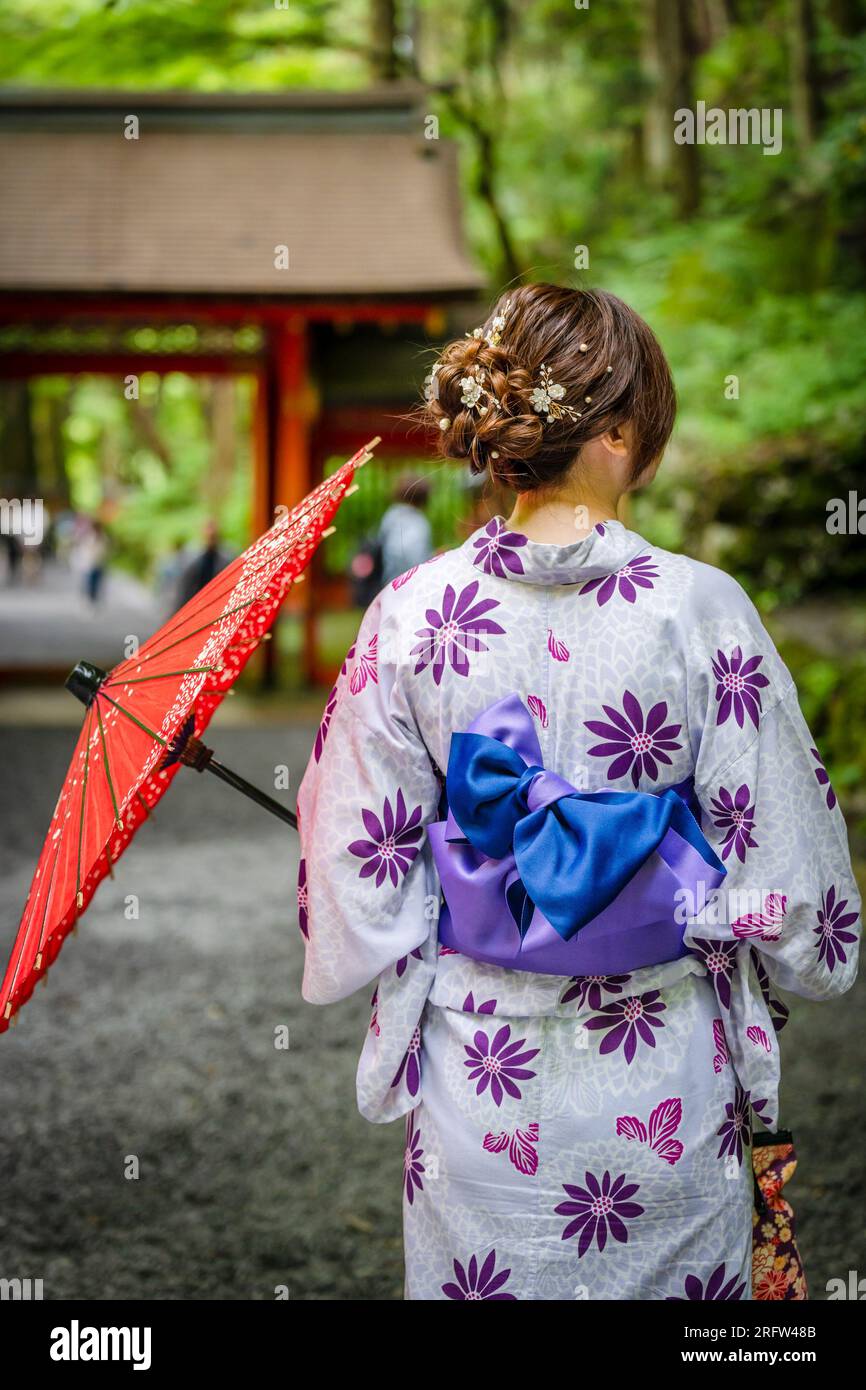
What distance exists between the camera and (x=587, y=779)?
6.00ft

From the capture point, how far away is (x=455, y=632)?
1.84 m

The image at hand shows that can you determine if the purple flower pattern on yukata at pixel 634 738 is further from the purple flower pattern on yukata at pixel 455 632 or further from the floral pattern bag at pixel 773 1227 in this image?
the floral pattern bag at pixel 773 1227

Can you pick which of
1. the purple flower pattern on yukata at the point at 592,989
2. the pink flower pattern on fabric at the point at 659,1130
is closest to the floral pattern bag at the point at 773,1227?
the pink flower pattern on fabric at the point at 659,1130

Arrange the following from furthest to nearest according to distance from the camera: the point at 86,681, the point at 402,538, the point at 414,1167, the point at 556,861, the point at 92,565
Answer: the point at 92,565
the point at 402,538
the point at 86,681
the point at 414,1167
the point at 556,861

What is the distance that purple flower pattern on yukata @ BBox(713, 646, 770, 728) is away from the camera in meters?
1.78

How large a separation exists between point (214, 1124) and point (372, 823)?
2376mm

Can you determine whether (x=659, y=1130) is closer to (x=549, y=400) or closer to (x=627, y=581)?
(x=627, y=581)

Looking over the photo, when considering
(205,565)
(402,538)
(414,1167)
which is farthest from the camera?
(205,565)

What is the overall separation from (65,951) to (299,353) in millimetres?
6997

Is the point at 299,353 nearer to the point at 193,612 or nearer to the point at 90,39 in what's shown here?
the point at 90,39

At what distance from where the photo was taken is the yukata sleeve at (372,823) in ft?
6.20

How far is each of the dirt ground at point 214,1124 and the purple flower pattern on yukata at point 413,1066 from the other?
1327 mm

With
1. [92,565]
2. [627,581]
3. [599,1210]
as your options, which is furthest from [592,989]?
[92,565]

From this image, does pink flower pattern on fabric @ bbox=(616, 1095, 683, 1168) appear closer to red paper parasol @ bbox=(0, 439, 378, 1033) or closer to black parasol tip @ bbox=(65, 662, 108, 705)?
red paper parasol @ bbox=(0, 439, 378, 1033)
